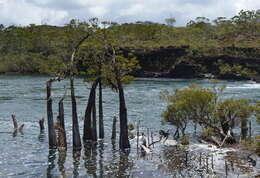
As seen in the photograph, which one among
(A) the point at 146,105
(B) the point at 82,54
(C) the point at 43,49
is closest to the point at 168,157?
(B) the point at 82,54

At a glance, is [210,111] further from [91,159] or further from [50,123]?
[50,123]

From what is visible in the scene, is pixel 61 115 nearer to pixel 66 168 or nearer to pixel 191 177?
pixel 66 168

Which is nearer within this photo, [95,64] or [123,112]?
[123,112]

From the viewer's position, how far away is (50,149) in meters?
37.3

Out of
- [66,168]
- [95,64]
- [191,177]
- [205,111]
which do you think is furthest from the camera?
[205,111]

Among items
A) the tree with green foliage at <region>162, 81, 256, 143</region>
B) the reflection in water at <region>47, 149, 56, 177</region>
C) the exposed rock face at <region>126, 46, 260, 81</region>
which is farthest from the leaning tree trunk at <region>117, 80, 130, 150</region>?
the exposed rock face at <region>126, 46, 260, 81</region>

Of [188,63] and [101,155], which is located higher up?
[188,63]

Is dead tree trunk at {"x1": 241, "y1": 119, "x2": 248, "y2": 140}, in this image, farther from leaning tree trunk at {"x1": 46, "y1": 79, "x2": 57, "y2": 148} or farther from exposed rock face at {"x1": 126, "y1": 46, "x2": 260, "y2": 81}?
exposed rock face at {"x1": 126, "y1": 46, "x2": 260, "y2": 81}

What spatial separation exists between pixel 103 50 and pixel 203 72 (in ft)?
386

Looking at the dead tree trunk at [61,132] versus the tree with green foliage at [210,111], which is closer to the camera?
the dead tree trunk at [61,132]

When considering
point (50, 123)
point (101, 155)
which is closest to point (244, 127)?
point (101, 155)

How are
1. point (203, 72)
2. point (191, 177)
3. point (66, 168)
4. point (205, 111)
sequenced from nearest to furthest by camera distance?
1. point (191, 177)
2. point (66, 168)
3. point (205, 111)
4. point (203, 72)

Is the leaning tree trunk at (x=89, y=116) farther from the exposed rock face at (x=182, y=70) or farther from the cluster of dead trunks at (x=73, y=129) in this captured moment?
the exposed rock face at (x=182, y=70)

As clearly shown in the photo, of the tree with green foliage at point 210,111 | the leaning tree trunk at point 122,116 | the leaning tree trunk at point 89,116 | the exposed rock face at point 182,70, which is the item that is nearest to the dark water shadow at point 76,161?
the leaning tree trunk at point 89,116
